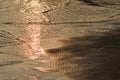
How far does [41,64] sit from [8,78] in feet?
1.69

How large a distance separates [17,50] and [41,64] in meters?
0.61

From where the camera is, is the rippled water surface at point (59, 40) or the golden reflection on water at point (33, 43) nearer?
the rippled water surface at point (59, 40)

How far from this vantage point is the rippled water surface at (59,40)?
4.33m

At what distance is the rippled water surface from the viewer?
14.2ft

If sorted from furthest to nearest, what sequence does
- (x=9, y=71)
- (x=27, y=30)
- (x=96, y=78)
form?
(x=27, y=30) → (x=9, y=71) → (x=96, y=78)

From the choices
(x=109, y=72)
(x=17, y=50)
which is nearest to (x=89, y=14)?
(x=17, y=50)

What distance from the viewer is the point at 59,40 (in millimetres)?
5312

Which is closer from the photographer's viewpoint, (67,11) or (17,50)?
(17,50)

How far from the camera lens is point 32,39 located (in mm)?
5484

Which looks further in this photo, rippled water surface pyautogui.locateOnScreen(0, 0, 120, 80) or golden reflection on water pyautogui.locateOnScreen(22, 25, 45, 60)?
golden reflection on water pyautogui.locateOnScreen(22, 25, 45, 60)

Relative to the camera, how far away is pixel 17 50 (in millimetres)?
5000

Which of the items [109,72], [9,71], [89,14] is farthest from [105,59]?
[89,14]

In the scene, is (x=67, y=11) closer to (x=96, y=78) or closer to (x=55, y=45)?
(x=55, y=45)

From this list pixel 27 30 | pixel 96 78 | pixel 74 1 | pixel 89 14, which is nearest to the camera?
pixel 96 78
